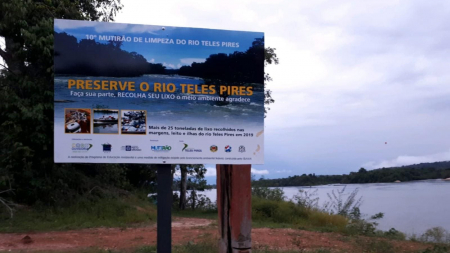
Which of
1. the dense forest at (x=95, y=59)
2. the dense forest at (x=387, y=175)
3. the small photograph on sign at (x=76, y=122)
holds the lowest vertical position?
the dense forest at (x=387, y=175)

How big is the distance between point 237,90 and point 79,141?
1833 mm

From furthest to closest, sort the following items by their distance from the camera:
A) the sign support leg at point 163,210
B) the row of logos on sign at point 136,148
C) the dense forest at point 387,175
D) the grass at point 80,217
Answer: the dense forest at point 387,175
the grass at point 80,217
the sign support leg at point 163,210
the row of logos on sign at point 136,148

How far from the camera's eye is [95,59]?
4.76m

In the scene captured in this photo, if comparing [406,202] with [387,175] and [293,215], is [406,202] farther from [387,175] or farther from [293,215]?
[293,215]

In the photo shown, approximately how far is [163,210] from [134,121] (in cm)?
104

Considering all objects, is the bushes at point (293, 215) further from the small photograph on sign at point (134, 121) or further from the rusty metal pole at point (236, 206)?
the small photograph on sign at point (134, 121)

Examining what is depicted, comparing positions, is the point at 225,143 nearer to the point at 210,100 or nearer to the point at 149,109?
the point at 210,100

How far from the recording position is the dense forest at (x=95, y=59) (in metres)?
4.73

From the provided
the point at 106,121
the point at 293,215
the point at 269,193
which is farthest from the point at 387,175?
the point at 106,121

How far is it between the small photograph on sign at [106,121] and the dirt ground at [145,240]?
14.3 feet

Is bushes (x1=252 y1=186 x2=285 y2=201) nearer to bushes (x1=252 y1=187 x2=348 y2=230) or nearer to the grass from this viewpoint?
bushes (x1=252 y1=187 x2=348 y2=230)

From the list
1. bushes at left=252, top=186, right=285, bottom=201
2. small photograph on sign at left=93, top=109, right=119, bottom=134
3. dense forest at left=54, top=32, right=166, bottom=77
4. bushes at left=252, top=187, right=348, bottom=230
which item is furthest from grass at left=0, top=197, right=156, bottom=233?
dense forest at left=54, top=32, right=166, bottom=77

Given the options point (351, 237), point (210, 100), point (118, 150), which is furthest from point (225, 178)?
point (351, 237)

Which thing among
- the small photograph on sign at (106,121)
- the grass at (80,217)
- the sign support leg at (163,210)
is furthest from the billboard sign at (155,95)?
the grass at (80,217)
